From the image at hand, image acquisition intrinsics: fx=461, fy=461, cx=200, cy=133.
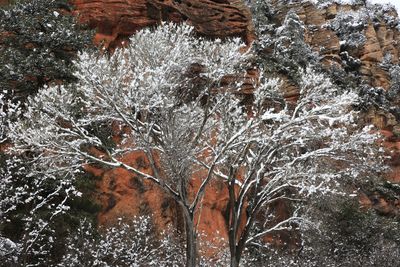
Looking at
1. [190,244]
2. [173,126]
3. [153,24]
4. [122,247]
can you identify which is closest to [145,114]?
[173,126]

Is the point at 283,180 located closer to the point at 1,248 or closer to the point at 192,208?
the point at 192,208

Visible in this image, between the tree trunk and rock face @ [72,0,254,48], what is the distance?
12.3m

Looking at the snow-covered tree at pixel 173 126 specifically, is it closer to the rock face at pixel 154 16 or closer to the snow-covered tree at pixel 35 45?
the snow-covered tree at pixel 35 45

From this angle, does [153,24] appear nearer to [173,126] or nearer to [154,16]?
[154,16]

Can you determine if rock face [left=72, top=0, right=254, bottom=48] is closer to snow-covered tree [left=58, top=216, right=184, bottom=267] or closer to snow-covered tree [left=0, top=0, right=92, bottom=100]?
snow-covered tree [left=0, top=0, right=92, bottom=100]

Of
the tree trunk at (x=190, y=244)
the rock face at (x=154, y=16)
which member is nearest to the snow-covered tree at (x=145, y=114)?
the tree trunk at (x=190, y=244)

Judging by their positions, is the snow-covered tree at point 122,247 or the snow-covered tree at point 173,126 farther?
the snow-covered tree at point 122,247

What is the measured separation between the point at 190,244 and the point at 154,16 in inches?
643

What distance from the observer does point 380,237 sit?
2361 cm

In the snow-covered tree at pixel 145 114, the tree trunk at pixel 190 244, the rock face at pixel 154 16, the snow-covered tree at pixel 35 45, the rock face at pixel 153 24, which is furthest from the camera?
the rock face at pixel 154 16

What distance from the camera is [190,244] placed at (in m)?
12.0

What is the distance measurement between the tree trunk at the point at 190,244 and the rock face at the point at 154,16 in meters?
12.3

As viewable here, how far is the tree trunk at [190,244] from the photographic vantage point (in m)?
11.8

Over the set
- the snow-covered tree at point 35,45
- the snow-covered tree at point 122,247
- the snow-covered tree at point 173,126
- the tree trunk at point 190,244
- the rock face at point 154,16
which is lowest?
the tree trunk at point 190,244
